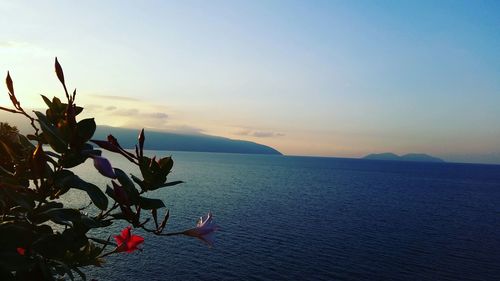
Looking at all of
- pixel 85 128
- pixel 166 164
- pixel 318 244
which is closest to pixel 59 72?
pixel 85 128

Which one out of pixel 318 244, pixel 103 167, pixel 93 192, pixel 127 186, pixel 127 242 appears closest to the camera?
pixel 103 167

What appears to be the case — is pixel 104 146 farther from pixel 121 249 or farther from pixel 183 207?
pixel 183 207

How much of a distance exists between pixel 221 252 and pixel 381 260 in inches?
570

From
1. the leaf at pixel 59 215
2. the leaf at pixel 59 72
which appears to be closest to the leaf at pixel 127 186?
the leaf at pixel 59 215

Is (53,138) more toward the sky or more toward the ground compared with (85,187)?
more toward the sky

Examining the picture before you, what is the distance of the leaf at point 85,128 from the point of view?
4.83 feet

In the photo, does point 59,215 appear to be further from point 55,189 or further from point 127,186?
point 127,186

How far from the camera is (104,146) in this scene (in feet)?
4.66

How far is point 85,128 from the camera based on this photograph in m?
1.48

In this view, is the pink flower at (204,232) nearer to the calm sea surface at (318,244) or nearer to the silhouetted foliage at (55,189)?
the silhouetted foliage at (55,189)

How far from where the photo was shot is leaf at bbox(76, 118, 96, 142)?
1.47m

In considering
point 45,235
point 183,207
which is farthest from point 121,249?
point 183,207

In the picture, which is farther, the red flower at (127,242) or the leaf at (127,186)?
the red flower at (127,242)

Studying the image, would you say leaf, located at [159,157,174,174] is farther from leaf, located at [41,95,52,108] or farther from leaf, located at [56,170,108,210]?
leaf, located at [41,95,52,108]
